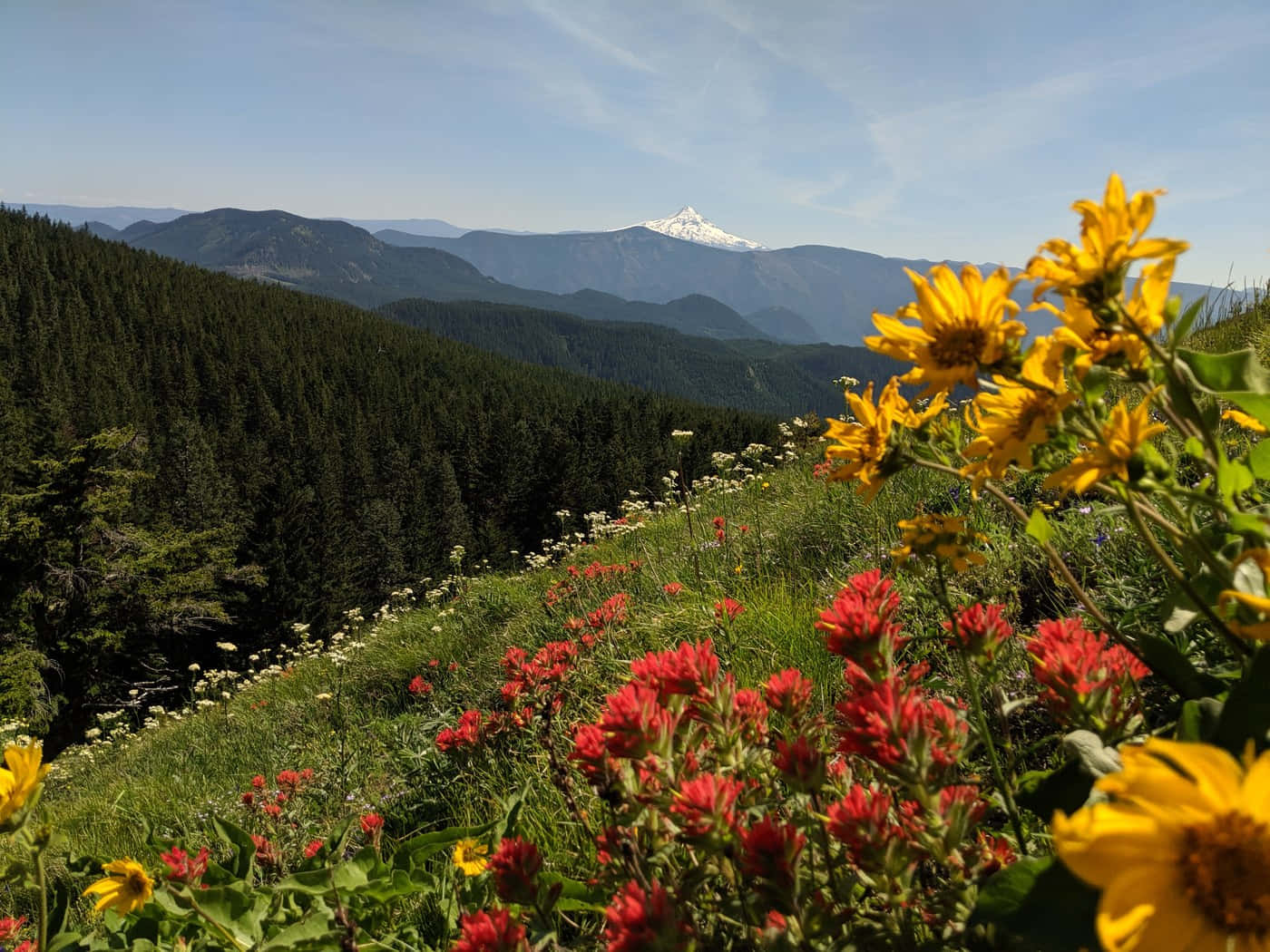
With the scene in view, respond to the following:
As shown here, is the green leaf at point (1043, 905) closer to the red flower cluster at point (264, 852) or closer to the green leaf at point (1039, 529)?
the green leaf at point (1039, 529)

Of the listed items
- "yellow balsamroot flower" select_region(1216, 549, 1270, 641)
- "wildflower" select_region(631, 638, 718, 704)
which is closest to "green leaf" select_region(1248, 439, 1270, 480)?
"yellow balsamroot flower" select_region(1216, 549, 1270, 641)

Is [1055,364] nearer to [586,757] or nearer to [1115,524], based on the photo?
[586,757]

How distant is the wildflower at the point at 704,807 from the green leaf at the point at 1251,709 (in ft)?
1.88

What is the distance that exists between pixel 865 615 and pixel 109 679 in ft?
93.4

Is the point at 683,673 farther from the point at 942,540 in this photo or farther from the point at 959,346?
the point at 959,346

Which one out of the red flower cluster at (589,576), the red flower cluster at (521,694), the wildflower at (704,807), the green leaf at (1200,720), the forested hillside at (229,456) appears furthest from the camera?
the forested hillside at (229,456)

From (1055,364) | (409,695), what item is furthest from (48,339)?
(1055,364)

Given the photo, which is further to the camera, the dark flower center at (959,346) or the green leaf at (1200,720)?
the dark flower center at (959,346)

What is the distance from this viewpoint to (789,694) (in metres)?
1.14

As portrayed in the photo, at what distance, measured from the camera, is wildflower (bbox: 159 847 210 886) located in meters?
1.49

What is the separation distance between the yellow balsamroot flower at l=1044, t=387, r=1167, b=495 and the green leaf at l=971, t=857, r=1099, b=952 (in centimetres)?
40

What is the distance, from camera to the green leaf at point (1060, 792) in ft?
2.68

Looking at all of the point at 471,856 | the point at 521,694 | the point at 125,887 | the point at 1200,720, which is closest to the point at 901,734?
the point at 1200,720

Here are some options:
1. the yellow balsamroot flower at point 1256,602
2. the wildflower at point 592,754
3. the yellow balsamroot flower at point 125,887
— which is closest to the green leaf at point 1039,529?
the yellow balsamroot flower at point 1256,602
